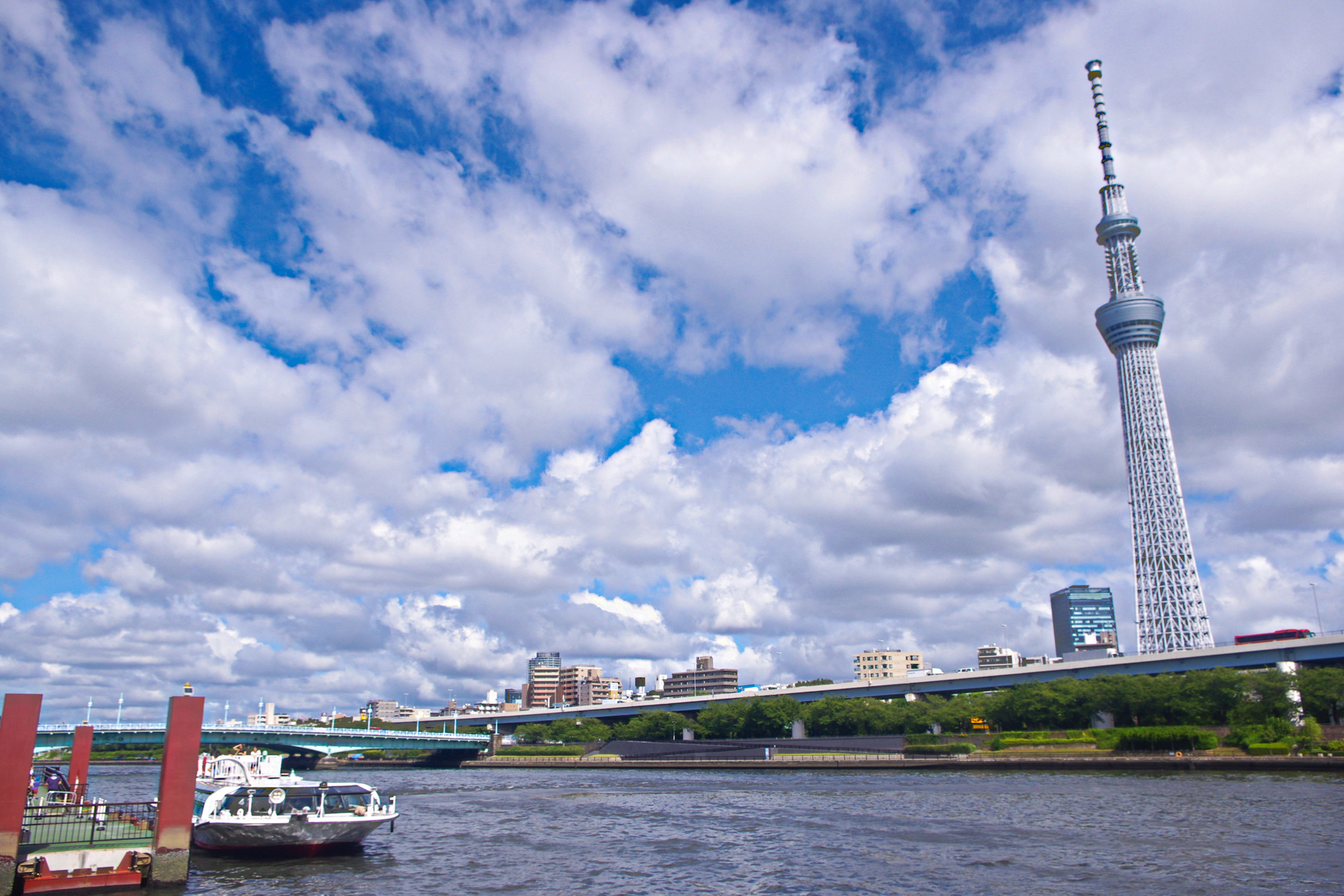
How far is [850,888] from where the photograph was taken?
140 ft

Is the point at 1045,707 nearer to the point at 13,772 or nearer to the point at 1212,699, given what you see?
the point at 1212,699

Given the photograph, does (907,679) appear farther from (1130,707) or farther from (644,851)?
(644,851)

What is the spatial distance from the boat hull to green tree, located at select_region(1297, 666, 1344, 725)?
12734 cm

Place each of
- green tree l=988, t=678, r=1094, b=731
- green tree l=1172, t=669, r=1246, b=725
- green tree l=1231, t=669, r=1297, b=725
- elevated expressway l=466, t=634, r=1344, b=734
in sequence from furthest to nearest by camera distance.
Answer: green tree l=988, t=678, r=1094, b=731 → elevated expressway l=466, t=634, r=1344, b=734 → green tree l=1172, t=669, r=1246, b=725 → green tree l=1231, t=669, r=1297, b=725

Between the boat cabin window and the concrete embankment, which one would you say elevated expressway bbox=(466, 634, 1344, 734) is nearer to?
the concrete embankment

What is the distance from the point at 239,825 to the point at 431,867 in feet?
41.8

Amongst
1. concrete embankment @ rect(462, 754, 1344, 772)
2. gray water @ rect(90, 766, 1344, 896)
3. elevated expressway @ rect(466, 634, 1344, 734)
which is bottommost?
concrete embankment @ rect(462, 754, 1344, 772)

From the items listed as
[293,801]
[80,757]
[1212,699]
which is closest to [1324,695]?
[1212,699]

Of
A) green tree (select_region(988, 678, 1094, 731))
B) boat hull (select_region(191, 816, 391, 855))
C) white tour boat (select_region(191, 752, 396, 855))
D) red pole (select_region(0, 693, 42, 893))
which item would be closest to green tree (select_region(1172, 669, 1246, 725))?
green tree (select_region(988, 678, 1094, 731))

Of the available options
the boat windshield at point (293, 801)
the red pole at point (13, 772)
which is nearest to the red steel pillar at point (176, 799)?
the red pole at point (13, 772)

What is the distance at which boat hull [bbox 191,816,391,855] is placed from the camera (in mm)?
54500

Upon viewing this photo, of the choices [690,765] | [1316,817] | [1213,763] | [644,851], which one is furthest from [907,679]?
[644,851]

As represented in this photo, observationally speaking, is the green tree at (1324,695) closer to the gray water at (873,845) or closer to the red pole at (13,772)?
the gray water at (873,845)

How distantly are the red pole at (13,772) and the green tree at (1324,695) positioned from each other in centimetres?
14490
